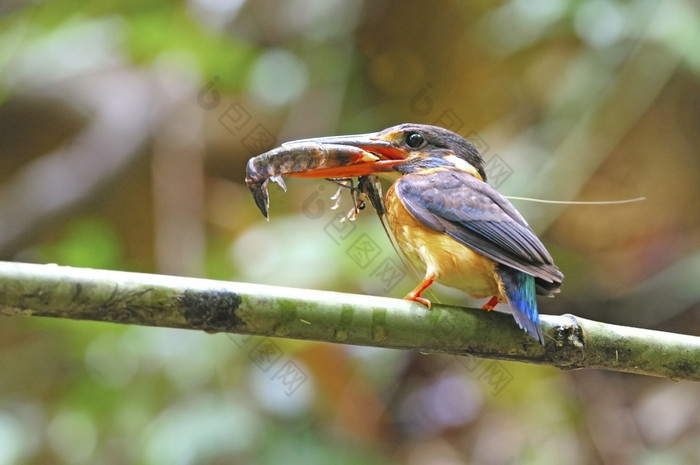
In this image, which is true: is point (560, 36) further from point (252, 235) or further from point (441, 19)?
point (252, 235)

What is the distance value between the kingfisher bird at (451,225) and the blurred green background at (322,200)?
75cm

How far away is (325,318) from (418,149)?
108 cm

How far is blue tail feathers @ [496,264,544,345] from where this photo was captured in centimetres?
177

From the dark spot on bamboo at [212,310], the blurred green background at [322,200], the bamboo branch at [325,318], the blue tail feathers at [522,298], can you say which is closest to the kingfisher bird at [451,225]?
the blue tail feathers at [522,298]

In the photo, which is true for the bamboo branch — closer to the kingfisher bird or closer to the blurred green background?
the kingfisher bird

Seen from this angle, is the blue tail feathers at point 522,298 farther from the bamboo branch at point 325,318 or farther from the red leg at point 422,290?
the red leg at point 422,290

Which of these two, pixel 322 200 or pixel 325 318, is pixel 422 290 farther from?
pixel 322 200

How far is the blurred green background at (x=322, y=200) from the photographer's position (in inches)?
129

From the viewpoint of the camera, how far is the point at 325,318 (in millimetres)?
1562

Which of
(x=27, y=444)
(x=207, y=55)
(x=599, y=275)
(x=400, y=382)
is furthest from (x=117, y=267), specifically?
(x=599, y=275)

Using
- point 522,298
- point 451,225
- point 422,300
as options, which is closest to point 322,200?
point 451,225

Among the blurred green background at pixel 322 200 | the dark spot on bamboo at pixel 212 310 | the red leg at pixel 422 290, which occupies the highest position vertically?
the dark spot on bamboo at pixel 212 310

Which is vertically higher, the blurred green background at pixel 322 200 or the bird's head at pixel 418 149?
the bird's head at pixel 418 149

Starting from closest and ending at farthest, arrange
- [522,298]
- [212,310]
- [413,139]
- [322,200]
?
[212,310]
[522,298]
[413,139]
[322,200]
